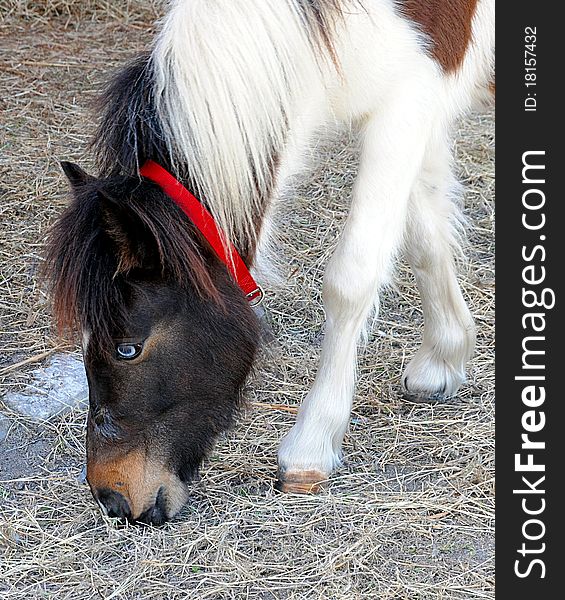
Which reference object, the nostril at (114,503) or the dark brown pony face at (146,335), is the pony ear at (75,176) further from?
the nostril at (114,503)

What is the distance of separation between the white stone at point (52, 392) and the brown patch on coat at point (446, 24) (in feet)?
5.26

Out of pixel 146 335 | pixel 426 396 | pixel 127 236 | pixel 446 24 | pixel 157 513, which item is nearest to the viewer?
pixel 127 236

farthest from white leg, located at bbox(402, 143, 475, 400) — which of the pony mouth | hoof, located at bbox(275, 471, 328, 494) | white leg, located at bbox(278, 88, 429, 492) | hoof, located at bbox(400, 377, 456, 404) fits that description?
the pony mouth

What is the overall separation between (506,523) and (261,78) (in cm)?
132

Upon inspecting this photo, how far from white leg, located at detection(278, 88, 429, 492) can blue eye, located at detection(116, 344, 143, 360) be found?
0.63 metres

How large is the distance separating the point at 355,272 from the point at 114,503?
90 cm

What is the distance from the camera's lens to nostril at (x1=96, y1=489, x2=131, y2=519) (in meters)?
2.54

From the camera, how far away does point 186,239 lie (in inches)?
96.1

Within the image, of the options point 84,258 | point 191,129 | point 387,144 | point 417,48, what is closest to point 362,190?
point 387,144

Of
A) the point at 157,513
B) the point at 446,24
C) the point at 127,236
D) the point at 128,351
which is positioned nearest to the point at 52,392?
the point at 157,513

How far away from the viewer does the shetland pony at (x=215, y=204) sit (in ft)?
7.92

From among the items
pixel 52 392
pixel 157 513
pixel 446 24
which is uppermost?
pixel 446 24

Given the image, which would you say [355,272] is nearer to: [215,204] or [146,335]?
[215,204]

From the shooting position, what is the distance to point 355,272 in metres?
2.81
